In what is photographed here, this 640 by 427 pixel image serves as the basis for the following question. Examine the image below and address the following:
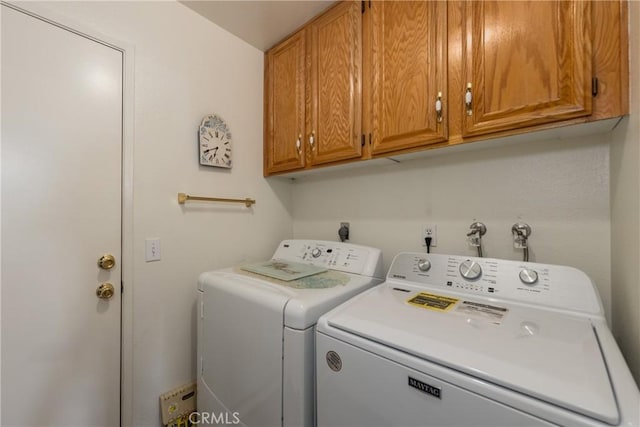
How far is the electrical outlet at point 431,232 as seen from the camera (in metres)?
1.44

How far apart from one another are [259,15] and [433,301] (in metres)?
1.80

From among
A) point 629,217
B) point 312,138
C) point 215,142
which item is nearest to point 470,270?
point 629,217

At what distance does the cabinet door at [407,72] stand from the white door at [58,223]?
50.7 inches

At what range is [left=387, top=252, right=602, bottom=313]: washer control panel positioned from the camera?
899mm

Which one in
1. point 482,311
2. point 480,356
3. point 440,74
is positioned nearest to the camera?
point 480,356

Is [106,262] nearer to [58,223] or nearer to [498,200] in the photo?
[58,223]

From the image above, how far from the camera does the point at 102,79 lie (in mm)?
1253

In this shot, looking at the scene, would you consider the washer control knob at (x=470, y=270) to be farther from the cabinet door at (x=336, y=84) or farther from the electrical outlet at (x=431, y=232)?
the cabinet door at (x=336, y=84)

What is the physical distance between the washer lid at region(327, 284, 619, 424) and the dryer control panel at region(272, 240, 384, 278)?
1.06 ft

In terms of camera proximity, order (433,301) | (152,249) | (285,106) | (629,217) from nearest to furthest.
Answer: (629,217), (433,301), (152,249), (285,106)

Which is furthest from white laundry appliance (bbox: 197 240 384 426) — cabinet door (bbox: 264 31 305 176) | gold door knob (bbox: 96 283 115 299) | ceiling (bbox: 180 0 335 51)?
ceiling (bbox: 180 0 335 51)

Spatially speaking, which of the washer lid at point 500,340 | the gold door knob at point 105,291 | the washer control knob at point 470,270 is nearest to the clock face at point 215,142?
the gold door knob at point 105,291

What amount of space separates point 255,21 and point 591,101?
5.58ft

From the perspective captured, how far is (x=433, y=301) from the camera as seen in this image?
101 cm
